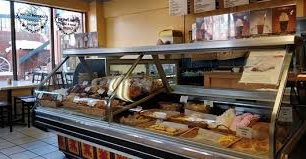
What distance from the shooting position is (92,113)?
2.59m

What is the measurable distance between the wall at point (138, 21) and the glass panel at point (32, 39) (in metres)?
1.71

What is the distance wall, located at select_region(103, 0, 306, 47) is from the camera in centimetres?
668

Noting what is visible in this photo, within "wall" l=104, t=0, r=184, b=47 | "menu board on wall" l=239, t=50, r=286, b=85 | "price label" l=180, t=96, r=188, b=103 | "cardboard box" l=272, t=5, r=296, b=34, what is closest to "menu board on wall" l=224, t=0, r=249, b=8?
"cardboard box" l=272, t=5, r=296, b=34

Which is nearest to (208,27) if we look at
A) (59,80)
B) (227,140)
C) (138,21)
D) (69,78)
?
(138,21)

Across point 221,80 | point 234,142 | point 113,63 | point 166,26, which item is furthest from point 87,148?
point 166,26

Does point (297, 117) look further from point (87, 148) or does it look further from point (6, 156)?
point (6, 156)

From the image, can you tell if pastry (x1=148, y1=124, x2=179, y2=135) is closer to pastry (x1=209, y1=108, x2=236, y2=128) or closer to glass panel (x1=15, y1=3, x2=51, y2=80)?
pastry (x1=209, y1=108, x2=236, y2=128)

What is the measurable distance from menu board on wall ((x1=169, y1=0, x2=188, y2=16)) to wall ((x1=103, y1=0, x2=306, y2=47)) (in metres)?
0.30

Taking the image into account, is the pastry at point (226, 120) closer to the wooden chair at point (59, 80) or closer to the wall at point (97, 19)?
the wooden chair at point (59, 80)

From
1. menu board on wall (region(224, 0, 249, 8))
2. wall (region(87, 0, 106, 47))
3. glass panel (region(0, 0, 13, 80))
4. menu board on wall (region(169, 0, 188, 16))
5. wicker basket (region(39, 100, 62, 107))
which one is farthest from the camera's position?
wall (region(87, 0, 106, 47))

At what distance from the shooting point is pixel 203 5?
18.5ft

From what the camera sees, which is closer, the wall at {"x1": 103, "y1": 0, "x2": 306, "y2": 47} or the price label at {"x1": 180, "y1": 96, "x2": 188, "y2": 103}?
the price label at {"x1": 180, "y1": 96, "x2": 188, "y2": 103}

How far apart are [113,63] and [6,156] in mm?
1902

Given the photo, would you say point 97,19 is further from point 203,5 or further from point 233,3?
point 233,3
